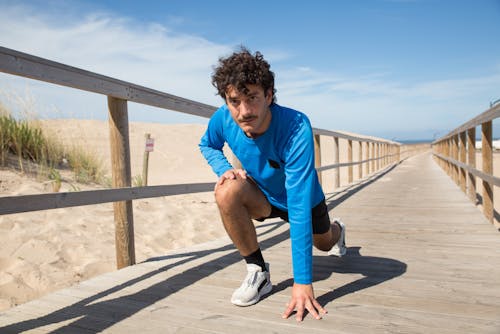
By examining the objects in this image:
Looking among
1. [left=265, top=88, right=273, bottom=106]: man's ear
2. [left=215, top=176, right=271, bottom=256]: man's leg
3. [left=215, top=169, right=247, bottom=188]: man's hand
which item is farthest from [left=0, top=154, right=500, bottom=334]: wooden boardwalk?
[left=265, top=88, right=273, bottom=106]: man's ear

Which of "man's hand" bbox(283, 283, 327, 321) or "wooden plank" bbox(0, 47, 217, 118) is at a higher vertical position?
"wooden plank" bbox(0, 47, 217, 118)

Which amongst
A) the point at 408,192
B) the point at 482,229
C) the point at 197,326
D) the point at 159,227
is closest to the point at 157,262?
the point at 197,326

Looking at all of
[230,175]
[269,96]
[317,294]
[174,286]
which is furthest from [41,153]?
[317,294]

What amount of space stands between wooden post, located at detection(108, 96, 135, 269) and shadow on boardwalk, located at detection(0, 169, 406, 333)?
252 mm

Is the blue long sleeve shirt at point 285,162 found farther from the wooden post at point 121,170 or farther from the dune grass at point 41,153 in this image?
the dune grass at point 41,153

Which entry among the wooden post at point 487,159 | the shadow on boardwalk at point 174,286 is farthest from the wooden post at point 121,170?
the wooden post at point 487,159

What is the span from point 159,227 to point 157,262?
2.43 meters

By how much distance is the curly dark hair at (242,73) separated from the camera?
1873 millimetres

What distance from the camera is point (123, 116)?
250 cm

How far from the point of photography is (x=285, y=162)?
2.05 m

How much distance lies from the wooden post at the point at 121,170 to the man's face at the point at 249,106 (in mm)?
880

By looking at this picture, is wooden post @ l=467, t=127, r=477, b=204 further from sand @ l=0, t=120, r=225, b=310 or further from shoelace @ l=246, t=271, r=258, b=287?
shoelace @ l=246, t=271, r=258, b=287

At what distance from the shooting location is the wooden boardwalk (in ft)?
5.58

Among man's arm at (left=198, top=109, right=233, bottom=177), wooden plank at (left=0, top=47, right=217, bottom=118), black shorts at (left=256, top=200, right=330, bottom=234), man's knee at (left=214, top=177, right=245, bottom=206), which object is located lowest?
black shorts at (left=256, top=200, right=330, bottom=234)
